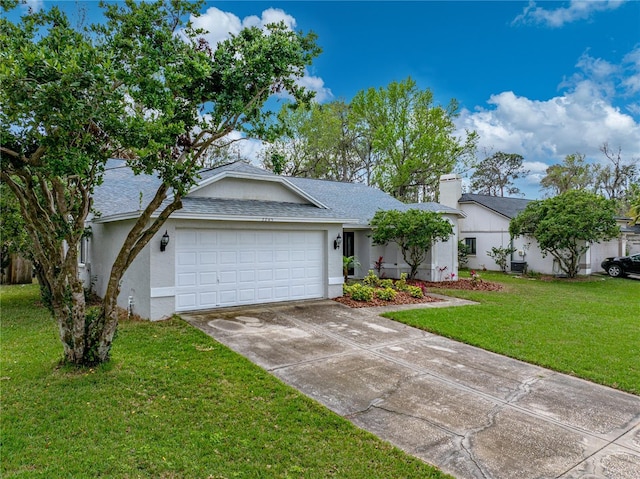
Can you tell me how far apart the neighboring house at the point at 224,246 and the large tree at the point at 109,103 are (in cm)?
314

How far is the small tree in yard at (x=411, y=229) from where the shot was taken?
14.6 metres

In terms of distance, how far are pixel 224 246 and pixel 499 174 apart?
146 feet

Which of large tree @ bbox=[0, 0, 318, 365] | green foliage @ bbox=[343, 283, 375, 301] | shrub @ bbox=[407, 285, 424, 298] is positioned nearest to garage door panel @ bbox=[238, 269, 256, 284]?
green foliage @ bbox=[343, 283, 375, 301]

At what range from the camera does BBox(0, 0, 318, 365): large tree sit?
400cm

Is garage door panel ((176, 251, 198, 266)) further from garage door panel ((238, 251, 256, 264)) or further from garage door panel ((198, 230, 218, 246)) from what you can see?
garage door panel ((238, 251, 256, 264))

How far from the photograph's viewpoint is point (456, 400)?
4.89m

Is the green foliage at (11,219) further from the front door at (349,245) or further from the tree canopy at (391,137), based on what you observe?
the tree canopy at (391,137)

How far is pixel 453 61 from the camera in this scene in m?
17.0

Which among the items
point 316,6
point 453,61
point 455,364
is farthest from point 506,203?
point 455,364

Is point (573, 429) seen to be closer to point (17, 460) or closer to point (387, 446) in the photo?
point (387, 446)

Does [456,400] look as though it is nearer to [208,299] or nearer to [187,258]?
[208,299]

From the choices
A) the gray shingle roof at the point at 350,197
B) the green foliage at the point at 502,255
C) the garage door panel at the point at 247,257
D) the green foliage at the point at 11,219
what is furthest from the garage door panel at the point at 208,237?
the green foliage at the point at 502,255

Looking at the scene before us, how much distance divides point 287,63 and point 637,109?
22.8 metres

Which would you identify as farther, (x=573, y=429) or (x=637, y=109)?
(x=637, y=109)
